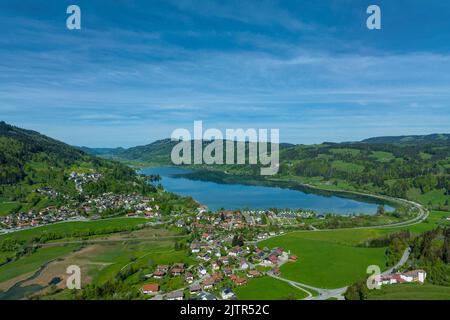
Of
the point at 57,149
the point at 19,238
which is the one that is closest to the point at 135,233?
the point at 19,238

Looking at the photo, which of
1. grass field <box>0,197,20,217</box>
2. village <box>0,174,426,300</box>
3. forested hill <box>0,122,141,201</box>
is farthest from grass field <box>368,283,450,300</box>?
forested hill <box>0,122,141,201</box>

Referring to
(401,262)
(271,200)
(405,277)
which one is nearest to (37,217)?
(271,200)

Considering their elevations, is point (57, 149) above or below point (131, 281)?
above

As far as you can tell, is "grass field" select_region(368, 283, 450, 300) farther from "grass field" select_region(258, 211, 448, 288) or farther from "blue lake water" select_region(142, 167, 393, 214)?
"blue lake water" select_region(142, 167, 393, 214)

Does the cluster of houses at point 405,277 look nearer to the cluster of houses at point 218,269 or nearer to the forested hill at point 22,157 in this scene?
the cluster of houses at point 218,269
